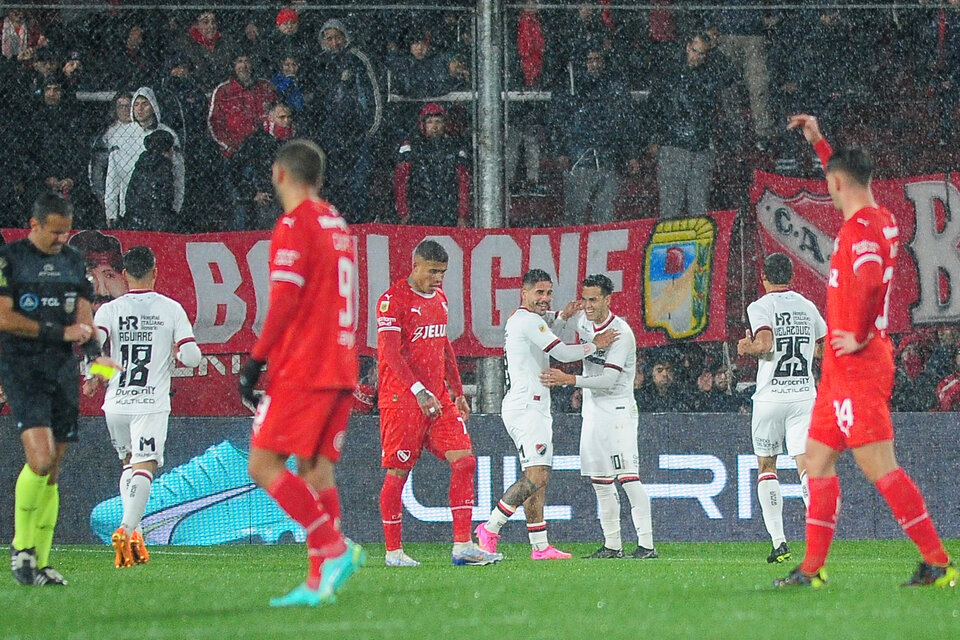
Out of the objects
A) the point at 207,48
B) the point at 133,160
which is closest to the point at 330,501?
the point at 133,160

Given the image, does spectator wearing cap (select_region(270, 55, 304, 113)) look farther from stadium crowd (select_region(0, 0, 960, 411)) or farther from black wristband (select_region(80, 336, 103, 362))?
black wristband (select_region(80, 336, 103, 362))

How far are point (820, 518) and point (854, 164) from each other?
1.68 meters

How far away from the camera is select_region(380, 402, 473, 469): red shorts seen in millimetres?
9562

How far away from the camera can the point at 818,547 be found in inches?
270

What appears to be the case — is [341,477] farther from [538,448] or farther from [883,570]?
[883,570]

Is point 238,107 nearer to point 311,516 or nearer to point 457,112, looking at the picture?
point 457,112

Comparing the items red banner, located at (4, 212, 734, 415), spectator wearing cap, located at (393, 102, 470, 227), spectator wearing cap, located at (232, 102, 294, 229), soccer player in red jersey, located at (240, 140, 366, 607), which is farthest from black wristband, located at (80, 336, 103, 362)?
spectator wearing cap, located at (393, 102, 470, 227)

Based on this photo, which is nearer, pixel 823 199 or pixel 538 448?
pixel 538 448

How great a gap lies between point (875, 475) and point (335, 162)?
7.30 meters

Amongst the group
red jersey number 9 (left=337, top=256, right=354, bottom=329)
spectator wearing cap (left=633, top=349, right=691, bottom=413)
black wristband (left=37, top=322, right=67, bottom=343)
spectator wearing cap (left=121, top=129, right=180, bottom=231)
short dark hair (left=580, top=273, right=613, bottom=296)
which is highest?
spectator wearing cap (left=121, top=129, right=180, bottom=231)

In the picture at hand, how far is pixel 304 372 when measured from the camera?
612cm

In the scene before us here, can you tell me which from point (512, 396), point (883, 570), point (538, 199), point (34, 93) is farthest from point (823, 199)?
point (34, 93)

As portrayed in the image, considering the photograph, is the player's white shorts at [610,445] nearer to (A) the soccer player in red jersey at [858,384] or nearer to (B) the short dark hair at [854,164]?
(A) the soccer player in red jersey at [858,384]

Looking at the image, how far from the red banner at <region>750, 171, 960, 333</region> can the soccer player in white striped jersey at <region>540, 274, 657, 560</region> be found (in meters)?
2.12
